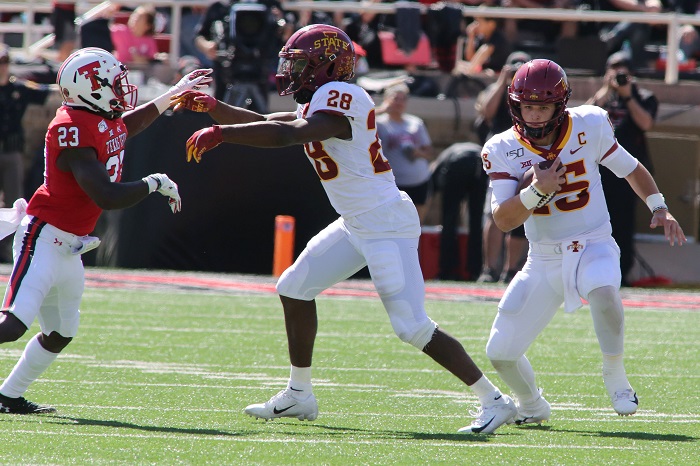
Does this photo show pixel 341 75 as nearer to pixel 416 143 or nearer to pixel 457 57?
pixel 416 143

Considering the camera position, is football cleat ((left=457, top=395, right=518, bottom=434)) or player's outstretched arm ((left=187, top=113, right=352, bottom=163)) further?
football cleat ((left=457, top=395, right=518, bottom=434))

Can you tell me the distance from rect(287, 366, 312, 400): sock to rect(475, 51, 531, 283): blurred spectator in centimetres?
565

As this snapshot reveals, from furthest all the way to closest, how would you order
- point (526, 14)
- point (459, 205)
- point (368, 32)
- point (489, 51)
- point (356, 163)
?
point (368, 32) → point (489, 51) → point (526, 14) → point (459, 205) → point (356, 163)

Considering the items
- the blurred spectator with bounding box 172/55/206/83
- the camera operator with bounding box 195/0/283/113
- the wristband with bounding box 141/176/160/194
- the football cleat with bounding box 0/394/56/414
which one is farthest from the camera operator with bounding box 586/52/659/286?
the football cleat with bounding box 0/394/56/414

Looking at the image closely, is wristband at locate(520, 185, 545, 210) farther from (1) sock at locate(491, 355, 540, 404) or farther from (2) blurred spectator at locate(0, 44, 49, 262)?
(2) blurred spectator at locate(0, 44, 49, 262)

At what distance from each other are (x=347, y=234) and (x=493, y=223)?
19.1ft

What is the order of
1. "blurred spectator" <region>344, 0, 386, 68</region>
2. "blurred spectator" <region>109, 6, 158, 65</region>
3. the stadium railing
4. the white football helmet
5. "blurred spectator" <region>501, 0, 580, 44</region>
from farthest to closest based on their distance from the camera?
"blurred spectator" <region>109, 6, 158, 65</region> < "blurred spectator" <region>501, 0, 580, 44</region> < "blurred spectator" <region>344, 0, 386, 68</region> < the stadium railing < the white football helmet

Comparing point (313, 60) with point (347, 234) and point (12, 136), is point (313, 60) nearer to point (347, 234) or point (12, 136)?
point (347, 234)

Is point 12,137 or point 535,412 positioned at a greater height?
point 535,412

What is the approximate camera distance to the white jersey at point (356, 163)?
16.4 feet

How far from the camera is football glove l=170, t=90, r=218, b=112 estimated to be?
5.31 meters

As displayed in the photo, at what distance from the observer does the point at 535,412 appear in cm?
516

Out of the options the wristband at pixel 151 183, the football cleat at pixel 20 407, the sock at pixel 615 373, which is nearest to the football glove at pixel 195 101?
the wristband at pixel 151 183

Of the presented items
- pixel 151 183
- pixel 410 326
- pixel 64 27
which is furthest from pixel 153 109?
pixel 64 27
